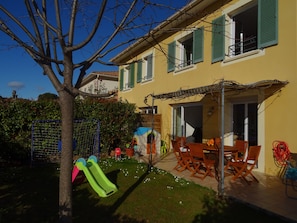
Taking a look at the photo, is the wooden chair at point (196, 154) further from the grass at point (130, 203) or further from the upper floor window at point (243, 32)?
the upper floor window at point (243, 32)

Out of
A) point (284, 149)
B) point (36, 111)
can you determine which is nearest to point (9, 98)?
point (36, 111)

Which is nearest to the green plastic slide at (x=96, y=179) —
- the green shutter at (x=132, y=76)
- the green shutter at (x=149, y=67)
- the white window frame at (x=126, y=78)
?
the green shutter at (x=149, y=67)

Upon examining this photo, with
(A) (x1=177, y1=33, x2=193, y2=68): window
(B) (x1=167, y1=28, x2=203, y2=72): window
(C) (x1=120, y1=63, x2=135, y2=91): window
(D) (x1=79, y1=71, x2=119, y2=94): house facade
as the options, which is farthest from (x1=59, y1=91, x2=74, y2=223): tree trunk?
(D) (x1=79, y1=71, x2=119, y2=94): house facade

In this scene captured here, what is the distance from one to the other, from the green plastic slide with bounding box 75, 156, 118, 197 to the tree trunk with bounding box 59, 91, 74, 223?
8.63 ft

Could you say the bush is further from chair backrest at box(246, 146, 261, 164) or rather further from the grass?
chair backrest at box(246, 146, 261, 164)

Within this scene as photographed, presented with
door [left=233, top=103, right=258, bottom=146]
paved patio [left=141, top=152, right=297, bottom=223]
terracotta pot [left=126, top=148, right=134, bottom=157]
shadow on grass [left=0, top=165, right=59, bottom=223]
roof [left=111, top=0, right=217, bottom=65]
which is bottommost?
shadow on grass [left=0, top=165, right=59, bottom=223]

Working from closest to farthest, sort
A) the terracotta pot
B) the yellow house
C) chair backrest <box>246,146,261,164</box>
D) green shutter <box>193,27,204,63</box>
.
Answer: chair backrest <box>246,146,261,164</box> → the yellow house → green shutter <box>193,27,204,63</box> → the terracotta pot

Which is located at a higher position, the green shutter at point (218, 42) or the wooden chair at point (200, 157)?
the green shutter at point (218, 42)

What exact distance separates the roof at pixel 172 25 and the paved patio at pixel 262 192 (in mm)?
3911

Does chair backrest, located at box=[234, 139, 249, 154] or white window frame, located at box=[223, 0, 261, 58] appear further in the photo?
white window frame, located at box=[223, 0, 261, 58]

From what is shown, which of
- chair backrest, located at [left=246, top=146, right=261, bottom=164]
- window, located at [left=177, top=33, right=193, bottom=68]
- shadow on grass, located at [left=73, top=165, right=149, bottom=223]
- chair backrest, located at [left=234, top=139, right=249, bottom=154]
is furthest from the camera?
window, located at [left=177, top=33, right=193, bottom=68]

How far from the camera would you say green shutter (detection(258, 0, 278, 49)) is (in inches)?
313

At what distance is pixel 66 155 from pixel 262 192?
502 cm

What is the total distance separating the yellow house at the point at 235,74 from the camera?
24.7 ft
